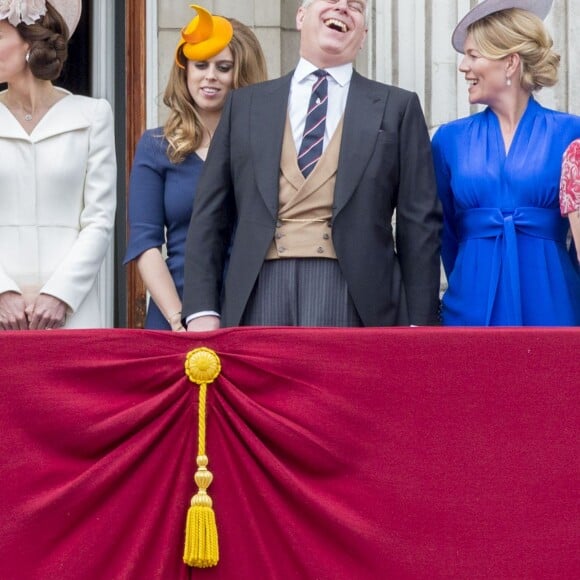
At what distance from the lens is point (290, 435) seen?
361 centimetres

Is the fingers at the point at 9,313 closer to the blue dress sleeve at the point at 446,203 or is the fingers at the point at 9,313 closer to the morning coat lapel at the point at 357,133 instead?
the morning coat lapel at the point at 357,133

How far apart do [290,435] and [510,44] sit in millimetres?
1677

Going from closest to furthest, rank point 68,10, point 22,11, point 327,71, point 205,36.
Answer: point 327,71 → point 22,11 → point 68,10 → point 205,36

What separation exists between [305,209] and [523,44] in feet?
3.25

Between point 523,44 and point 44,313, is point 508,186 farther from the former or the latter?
point 44,313

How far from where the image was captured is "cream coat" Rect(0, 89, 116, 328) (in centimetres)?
453

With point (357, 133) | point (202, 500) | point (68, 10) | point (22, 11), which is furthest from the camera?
point (68, 10)

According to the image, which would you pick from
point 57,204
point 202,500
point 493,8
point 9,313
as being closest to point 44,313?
point 9,313

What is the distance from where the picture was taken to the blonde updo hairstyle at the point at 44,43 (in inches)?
182

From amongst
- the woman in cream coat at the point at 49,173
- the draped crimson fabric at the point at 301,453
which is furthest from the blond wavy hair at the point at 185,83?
the draped crimson fabric at the point at 301,453

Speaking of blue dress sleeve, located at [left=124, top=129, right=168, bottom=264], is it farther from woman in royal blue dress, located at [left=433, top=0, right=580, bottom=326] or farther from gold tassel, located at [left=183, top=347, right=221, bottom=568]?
gold tassel, located at [left=183, top=347, right=221, bottom=568]

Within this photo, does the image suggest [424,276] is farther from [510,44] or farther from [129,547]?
[129,547]

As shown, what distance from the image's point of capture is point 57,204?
4.59 meters

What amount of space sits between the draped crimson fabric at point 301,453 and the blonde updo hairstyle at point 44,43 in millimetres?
1262
